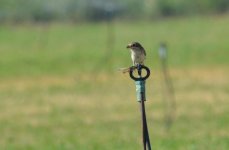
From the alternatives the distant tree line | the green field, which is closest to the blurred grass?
the green field

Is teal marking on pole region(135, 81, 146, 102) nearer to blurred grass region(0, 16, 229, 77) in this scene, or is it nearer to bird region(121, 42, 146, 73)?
bird region(121, 42, 146, 73)

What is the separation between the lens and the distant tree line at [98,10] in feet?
235

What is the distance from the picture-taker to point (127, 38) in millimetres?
46688

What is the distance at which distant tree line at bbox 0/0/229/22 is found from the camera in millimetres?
71625

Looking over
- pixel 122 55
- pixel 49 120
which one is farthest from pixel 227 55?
pixel 49 120

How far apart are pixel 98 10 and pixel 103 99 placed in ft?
169

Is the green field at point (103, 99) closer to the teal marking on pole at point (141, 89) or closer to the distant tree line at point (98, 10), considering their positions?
the teal marking on pole at point (141, 89)

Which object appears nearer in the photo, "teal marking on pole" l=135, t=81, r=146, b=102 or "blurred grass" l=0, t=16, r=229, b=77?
"teal marking on pole" l=135, t=81, r=146, b=102

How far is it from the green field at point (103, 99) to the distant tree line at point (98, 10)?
94.1 feet

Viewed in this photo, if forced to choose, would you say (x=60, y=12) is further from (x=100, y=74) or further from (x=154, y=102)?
→ (x=154, y=102)

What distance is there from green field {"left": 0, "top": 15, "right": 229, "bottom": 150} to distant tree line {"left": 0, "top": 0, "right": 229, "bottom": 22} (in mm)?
28696

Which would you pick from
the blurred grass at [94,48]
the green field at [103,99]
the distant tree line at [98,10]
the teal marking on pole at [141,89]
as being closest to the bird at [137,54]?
the teal marking on pole at [141,89]

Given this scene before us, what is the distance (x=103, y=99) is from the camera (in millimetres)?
20547

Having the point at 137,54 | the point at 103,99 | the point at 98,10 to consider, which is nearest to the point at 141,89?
the point at 137,54
